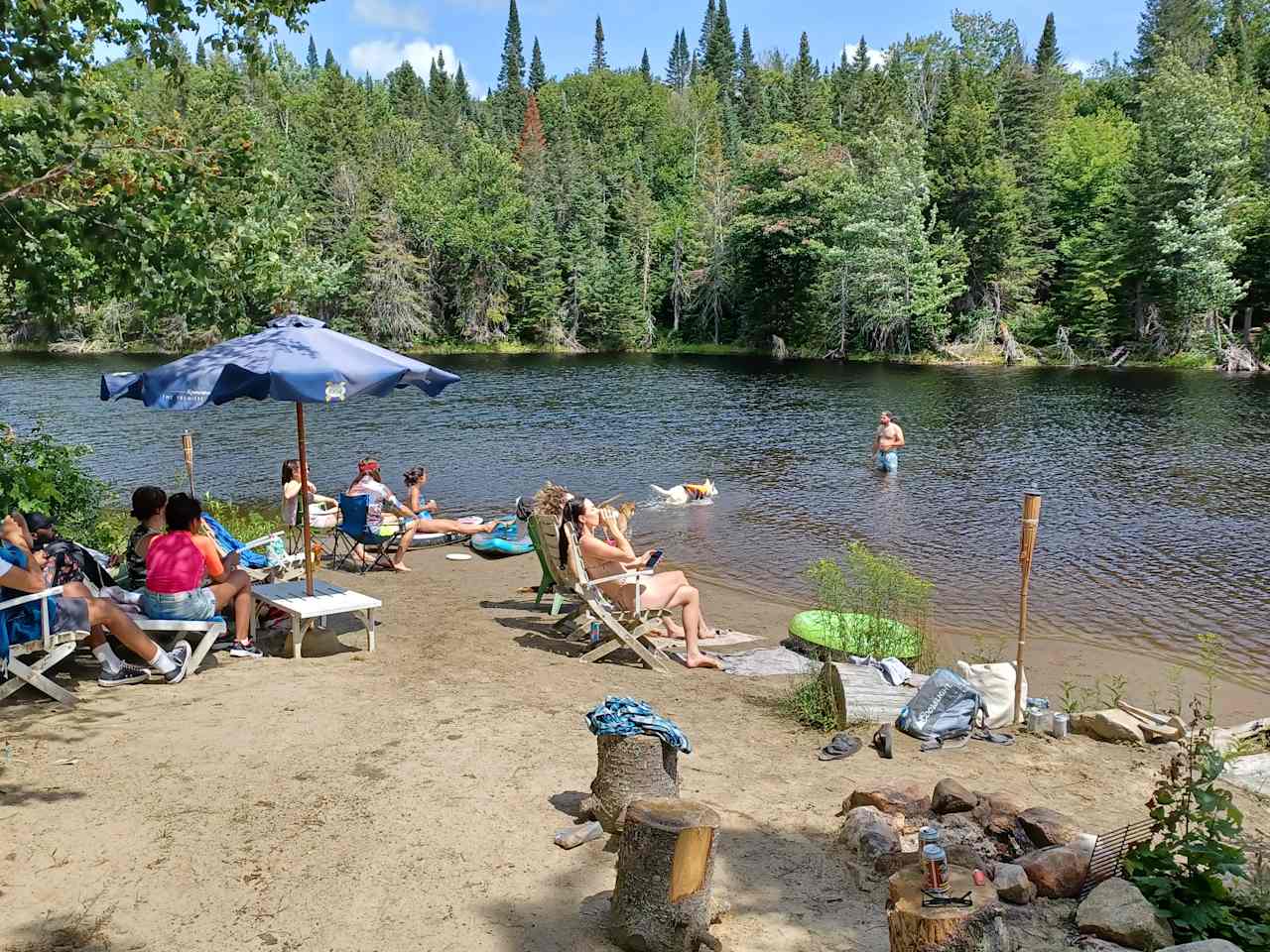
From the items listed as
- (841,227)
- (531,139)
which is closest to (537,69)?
(531,139)

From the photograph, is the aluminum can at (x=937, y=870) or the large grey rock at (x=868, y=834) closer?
the aluminum can at (x=937, y=870)

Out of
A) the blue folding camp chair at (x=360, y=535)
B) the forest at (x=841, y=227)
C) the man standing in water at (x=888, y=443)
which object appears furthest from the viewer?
the forest at (x=841, y=227)

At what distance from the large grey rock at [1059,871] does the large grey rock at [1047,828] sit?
0.27 meters

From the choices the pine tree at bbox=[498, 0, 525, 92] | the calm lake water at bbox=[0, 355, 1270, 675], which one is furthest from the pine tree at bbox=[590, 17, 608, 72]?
the calm lake water at bbox=[0, 355, 1270, 675]

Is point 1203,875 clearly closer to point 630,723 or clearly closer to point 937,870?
point 937,870

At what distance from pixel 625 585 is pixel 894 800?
11.9 feet

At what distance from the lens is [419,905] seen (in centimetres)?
385

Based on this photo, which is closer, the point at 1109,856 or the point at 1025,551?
the point at 1109,856

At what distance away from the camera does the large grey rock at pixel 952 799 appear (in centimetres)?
472

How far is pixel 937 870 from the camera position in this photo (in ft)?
11.3

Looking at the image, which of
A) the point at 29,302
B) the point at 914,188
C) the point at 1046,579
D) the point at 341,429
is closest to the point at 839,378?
the point at 914,188

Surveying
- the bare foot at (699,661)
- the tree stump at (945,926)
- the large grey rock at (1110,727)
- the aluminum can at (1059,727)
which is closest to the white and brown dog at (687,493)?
the bare foot at (699,661)

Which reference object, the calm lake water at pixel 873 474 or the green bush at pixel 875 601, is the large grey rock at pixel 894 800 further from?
the calm lake water at pixel 873 474

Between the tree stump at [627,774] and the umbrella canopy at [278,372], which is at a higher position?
the umbrella canopy at [278,372]
